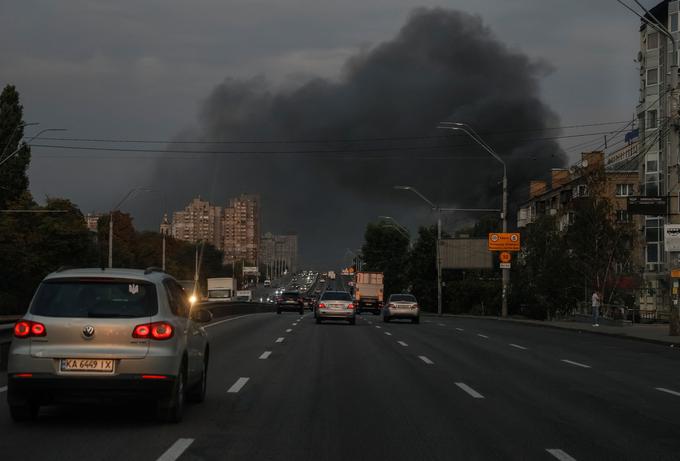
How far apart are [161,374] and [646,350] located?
21.1 metres

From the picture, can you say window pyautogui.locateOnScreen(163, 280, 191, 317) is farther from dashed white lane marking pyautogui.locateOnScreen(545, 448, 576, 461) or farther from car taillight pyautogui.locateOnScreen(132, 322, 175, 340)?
dashed white lane marking pyautogui.locateOnScreen(545, 448, 576, 461)

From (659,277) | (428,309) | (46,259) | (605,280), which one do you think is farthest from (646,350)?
(428,309)

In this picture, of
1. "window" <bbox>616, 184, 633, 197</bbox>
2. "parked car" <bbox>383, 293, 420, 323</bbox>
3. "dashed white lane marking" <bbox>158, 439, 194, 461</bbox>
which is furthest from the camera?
"window" <bbox>616, 184, 633, 197</bbox>

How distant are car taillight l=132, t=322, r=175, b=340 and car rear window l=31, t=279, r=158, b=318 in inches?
5.6

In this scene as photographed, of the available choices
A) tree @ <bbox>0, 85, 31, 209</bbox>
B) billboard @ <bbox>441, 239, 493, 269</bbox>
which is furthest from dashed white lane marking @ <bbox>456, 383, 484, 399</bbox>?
billboard @ <bbox>441, 239, 493, 269</bbox>

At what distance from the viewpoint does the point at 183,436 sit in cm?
955

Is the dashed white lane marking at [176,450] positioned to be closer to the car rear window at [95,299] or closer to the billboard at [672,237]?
the car rear window at [95,299]

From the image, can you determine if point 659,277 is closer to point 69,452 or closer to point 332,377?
point 332,377

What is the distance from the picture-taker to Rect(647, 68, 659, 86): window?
6677 centimetres

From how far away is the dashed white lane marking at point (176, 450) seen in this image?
328 inches

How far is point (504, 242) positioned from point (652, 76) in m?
16.5

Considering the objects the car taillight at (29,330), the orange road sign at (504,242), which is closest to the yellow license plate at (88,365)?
the car taillight at (29,330)

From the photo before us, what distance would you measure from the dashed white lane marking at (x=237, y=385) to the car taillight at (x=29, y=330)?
4425mm

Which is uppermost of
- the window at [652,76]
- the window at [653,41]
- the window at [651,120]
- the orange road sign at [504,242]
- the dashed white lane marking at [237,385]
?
the window at [653,41]
